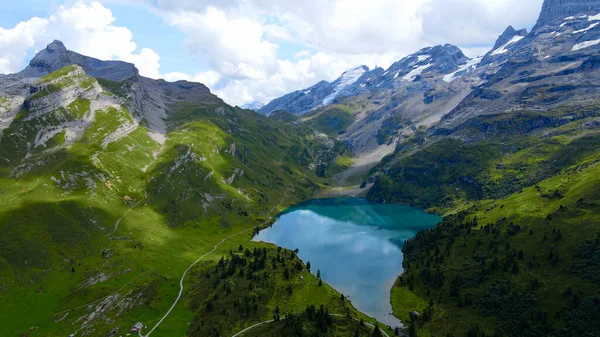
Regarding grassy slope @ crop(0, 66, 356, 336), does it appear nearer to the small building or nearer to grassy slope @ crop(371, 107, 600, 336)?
the small building

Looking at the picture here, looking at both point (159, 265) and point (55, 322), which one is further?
point (159, 265)

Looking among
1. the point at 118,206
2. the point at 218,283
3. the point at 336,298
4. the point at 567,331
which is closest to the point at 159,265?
the point at 218,283

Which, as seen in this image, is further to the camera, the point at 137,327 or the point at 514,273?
the point at 514,273

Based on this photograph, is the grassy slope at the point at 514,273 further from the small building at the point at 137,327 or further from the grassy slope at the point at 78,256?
the grassy slope at the point at 78,256

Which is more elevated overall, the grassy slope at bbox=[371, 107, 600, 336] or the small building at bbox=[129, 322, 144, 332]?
the grassy slope at bbox=[371, 107, 600, 336]

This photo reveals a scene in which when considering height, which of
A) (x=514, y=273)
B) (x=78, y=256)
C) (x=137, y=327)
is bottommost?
(x=137, y=327)

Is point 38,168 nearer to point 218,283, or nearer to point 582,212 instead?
point 218,283

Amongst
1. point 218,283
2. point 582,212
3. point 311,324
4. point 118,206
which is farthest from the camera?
point 118,206

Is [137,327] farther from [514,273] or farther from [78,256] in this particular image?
[514,273]

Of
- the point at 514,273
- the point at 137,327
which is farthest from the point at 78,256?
the point at 514,273

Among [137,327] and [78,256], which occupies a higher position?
[78,256]

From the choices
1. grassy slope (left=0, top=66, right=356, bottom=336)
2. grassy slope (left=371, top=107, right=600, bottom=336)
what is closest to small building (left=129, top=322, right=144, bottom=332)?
grassy slope (left=0, top=66, right=356, bottom=336)
